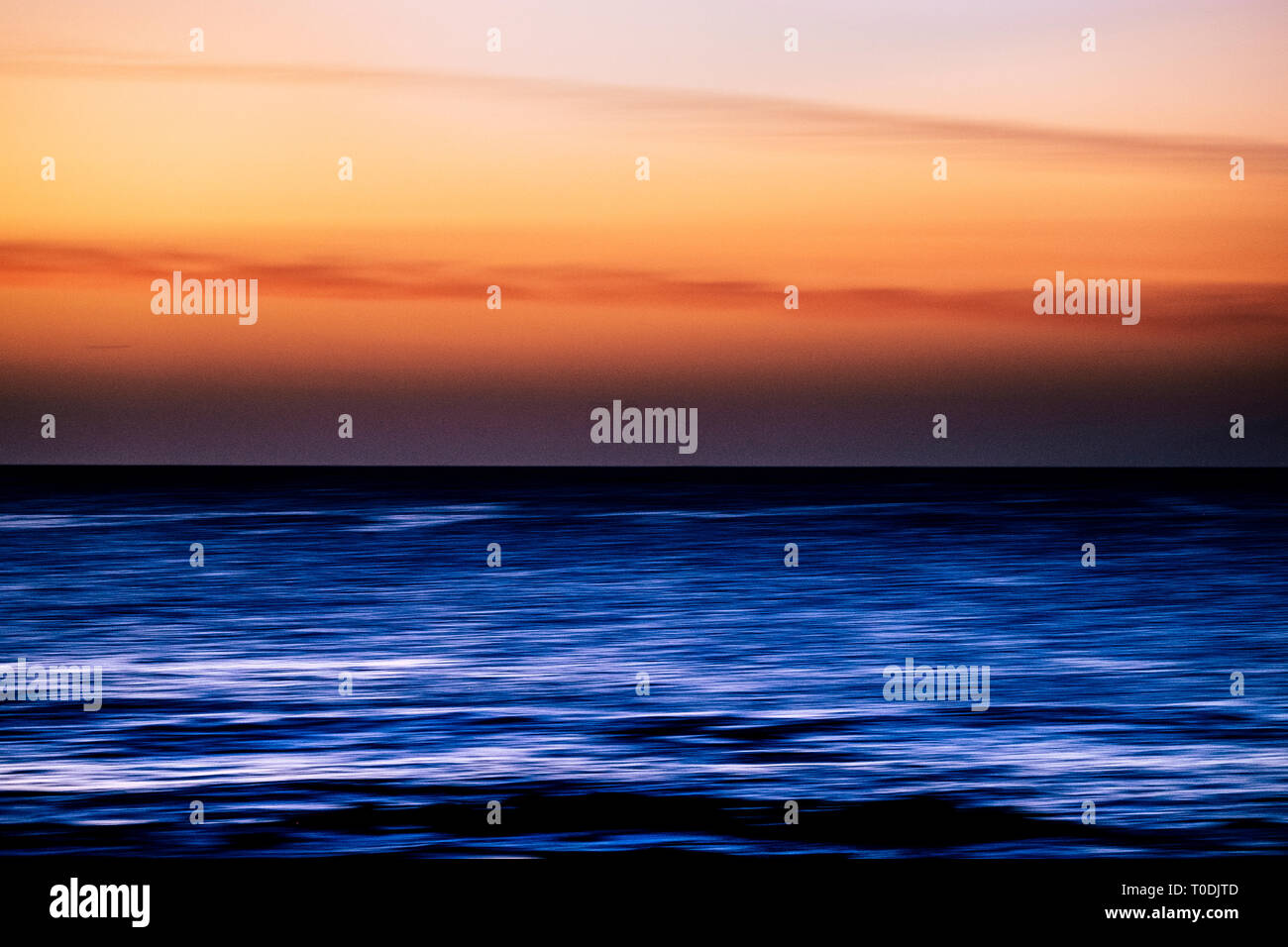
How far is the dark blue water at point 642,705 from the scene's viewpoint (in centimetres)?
1266

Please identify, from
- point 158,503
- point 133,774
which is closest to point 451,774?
point 133,774

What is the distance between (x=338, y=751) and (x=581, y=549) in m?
39.7

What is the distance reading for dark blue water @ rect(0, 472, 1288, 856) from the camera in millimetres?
12664

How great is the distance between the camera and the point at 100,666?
2348 centimetres
